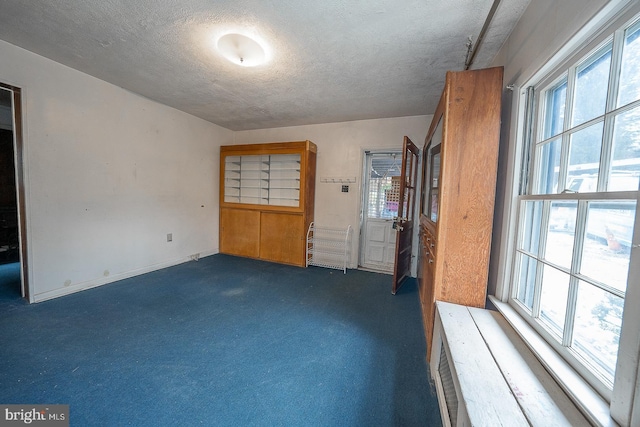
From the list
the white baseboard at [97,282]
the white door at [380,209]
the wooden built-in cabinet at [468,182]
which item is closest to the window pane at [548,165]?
the wooden built-in cabinet at [468,182]

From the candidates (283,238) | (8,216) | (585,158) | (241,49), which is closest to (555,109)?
(585,158)

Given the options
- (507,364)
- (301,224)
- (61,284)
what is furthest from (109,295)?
(507,364)

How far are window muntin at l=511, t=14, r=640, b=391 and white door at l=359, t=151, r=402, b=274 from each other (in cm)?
255

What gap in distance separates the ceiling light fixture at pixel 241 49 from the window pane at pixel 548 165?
2.23 m

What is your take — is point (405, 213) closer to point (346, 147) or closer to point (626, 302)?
point (346, 147)

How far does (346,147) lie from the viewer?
3.96m

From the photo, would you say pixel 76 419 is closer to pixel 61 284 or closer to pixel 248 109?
pixel 61 284

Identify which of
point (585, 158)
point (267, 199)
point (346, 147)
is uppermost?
point (346, 147)

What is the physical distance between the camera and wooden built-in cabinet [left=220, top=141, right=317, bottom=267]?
4.04 metres

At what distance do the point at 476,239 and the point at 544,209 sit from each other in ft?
1.28

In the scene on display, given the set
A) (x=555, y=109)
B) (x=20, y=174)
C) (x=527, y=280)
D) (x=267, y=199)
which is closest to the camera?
(x=555, y=109)

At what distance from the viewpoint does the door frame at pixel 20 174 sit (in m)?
2.24

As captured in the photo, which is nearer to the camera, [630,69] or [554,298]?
[630,69]

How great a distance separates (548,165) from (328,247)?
325 cm
